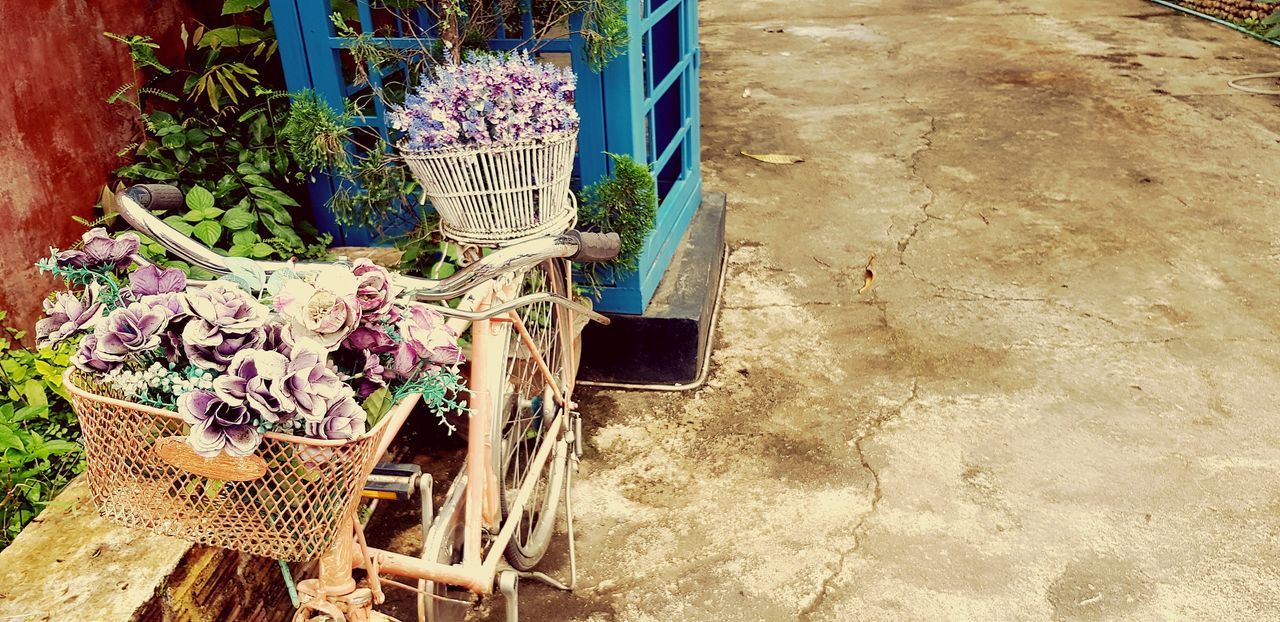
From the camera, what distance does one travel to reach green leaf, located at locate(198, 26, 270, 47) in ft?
10.2

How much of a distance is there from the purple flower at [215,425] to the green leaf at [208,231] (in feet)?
5.90

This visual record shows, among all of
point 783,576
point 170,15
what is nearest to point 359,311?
point 783,576

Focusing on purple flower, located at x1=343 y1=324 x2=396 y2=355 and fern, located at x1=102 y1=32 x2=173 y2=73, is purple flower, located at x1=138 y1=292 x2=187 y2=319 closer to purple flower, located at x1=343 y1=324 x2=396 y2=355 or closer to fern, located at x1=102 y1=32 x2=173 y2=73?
purple flower, located at x1=343 y1=324 x2=396 y2=355

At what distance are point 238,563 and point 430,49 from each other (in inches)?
57.6

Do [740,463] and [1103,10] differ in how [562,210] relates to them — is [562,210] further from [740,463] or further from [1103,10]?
[1103,10]

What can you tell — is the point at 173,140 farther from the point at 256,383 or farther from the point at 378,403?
the point at 256,383

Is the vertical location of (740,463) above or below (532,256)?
below

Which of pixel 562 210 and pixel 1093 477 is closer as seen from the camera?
pixel 562 210

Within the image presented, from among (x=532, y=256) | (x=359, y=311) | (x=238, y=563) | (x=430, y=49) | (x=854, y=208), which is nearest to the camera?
(x=359, y=311)

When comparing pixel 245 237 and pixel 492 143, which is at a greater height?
pixel 492 143

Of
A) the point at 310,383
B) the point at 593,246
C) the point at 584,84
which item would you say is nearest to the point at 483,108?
the point at 593,246

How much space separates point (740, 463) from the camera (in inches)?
121

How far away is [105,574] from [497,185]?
1.16 metres

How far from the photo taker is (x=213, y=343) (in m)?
1.21
